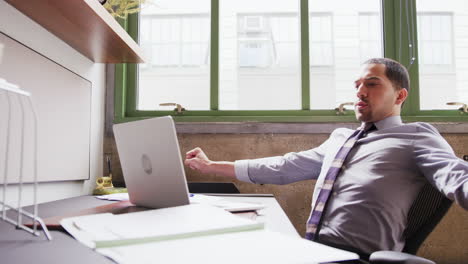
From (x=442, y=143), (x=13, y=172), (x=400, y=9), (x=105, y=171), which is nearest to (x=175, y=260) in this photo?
(x=13, y=172)

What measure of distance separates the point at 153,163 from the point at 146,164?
5cm

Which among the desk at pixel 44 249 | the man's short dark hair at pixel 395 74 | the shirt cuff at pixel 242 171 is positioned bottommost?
the desk at pixel 44 249

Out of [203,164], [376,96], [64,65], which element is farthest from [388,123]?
[64,65]

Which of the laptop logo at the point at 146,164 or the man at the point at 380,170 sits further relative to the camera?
the man at the point at 380,170

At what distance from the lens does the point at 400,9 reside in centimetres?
230

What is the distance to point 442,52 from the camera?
2402mm

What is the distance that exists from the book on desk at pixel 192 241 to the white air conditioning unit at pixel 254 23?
1907 mm

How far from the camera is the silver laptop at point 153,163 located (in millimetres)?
922

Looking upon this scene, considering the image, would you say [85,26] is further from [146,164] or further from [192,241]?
[192,241]

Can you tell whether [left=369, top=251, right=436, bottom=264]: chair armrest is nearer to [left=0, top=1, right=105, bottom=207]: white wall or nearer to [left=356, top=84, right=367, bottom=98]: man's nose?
[left=356, top=84, right=367, bottom=98]: man's nose

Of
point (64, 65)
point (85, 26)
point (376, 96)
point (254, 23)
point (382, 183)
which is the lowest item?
point (382, 183)

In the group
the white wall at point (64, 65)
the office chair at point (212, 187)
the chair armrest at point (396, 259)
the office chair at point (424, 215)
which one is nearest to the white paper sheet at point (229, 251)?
the chair armrest at point (396, 259)

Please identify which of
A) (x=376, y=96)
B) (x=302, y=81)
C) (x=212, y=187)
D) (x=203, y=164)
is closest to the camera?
(x=376, y=96)

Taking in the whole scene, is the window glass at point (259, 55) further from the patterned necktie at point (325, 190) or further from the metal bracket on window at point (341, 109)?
the patterned necktie at point (325, 190)
